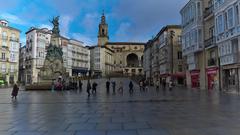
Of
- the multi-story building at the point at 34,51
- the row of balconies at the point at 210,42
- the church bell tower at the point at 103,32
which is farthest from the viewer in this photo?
the church bell tower at the point at 103,32

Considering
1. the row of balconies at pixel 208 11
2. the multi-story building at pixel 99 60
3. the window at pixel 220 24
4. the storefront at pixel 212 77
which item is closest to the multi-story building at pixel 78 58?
the multi-story building at pixel 99 60

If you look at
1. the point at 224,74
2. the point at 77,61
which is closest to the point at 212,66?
the point at 224,74

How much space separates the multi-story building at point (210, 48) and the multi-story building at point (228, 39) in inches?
71.9

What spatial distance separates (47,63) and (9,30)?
46.3 meters

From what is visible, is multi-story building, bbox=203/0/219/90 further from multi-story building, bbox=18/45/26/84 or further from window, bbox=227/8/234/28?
multi-story building, bbox=18/45/26/84

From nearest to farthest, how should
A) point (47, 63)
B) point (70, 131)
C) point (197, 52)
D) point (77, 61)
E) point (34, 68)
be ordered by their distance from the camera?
point (70, 131), point (197, 52), point (47, 63), point (34, 68), point (77, 61)

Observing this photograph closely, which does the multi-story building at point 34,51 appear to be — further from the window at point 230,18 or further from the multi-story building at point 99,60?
the window at point 230,18

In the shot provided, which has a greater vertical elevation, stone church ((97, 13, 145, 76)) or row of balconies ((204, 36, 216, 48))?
stone church ((97, 13, 145, 76))

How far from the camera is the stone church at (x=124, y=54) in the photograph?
16000 cm

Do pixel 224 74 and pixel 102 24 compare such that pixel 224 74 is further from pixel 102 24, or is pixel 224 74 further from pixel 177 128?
pixel 102 24

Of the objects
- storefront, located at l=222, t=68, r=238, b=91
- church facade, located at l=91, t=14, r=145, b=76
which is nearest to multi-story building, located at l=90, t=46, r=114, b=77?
church facade, located at l=91, t=14, r=145, b=76

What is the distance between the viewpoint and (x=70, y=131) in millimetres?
8367

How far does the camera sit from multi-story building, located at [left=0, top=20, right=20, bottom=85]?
82438 mm

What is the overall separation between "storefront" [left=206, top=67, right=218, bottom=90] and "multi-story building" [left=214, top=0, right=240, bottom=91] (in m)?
1.77
